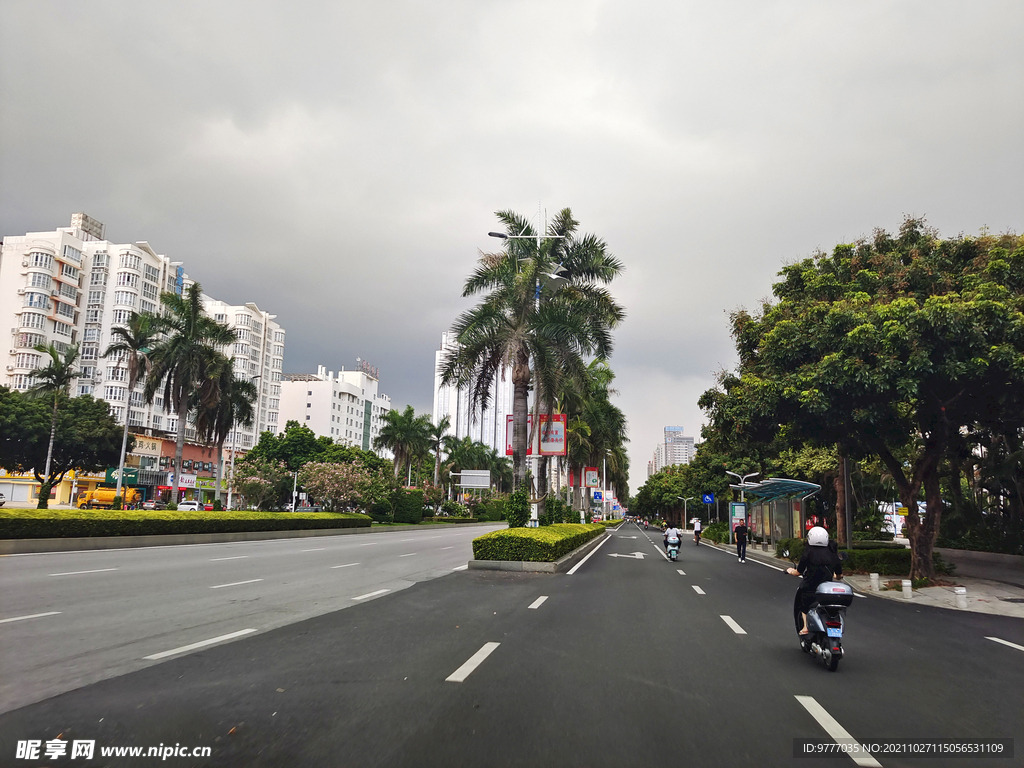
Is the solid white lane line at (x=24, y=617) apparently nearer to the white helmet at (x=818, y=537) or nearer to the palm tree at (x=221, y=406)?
the white helmet at (x=818, y=537)

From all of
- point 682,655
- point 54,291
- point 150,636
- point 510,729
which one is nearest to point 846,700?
point 682,655

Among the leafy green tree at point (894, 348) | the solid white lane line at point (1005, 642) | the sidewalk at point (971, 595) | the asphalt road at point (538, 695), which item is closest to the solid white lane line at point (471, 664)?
the asphalt road at point (538, 695)

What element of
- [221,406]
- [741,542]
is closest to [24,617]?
[741,542]

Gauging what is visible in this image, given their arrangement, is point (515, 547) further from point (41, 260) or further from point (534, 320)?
point (41, 260)

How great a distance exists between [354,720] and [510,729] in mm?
1208

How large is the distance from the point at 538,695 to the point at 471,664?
53.1 inches

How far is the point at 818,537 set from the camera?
8.39 m

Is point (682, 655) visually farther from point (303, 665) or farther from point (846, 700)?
point (303, 665)

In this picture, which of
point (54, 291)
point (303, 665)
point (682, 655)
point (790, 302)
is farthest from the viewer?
point (54, 291)

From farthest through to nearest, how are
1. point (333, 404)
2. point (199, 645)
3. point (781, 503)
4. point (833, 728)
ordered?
point (333, 404) → point (781, 503) → point (199, 645) → point (833, 728)

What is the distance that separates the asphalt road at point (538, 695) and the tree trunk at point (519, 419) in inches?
521

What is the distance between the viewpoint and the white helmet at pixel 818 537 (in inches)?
328

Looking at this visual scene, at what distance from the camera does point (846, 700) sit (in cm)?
614

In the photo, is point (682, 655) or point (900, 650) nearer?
point (682, 655)
